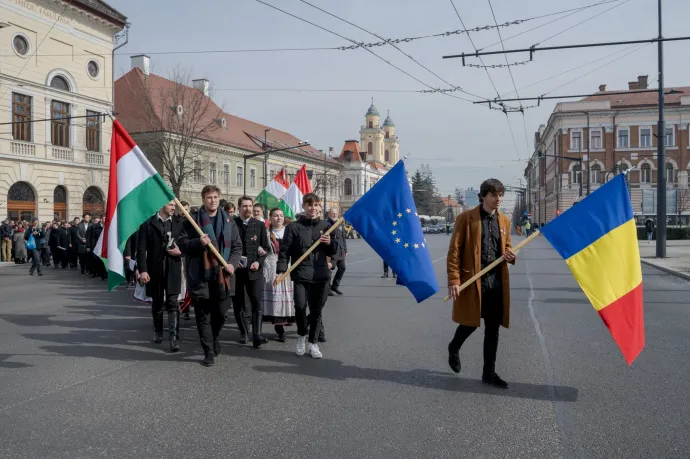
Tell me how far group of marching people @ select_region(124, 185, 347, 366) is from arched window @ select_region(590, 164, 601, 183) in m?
72.4

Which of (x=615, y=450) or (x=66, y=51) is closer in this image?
(x=615, y=450)

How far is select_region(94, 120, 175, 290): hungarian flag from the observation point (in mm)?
6902

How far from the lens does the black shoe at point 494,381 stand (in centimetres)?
574

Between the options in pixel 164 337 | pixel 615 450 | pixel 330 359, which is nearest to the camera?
pixel 615 450

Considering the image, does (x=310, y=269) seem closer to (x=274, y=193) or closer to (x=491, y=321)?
(x=491, y=321)

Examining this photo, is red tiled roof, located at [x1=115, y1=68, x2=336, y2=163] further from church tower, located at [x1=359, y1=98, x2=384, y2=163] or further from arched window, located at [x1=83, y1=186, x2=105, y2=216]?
church tower, located at [x1=359, y1=98, x2=384, y2=163]

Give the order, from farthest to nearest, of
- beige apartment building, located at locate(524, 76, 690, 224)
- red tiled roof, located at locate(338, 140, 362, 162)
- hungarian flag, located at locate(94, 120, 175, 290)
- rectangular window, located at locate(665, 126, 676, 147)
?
red tiled roof, located at locate(338, 140, 362, 162) → rectangular window, located at locate(665, 126, 676, 147) → beige apartment building, located at locate(524, 76, 690, 224) → hungarian flag, located at locate(94, 120, 175, 290)

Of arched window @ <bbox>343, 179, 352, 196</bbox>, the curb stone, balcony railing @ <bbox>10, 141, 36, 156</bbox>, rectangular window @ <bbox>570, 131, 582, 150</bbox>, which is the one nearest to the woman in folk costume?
the curb stone

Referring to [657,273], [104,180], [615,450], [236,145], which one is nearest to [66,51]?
[104,180]

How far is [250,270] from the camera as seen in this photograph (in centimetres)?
782

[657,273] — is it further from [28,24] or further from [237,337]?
[28,24]

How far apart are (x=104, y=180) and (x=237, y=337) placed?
1290 inches

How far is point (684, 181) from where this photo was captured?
72.8m

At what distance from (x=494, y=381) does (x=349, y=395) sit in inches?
52.7
